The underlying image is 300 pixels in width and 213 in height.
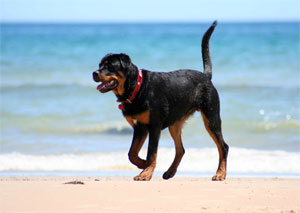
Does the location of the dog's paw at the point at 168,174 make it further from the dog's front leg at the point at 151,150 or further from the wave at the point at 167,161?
the wave at the point at 167,161

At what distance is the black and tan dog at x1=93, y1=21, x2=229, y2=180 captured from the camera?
6.68 meters

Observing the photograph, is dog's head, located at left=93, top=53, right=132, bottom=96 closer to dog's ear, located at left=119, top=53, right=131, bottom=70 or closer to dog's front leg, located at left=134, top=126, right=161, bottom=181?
dog's ear, located at left=119, top=53, right=131, bottom=70

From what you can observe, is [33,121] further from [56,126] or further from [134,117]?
[134,117]

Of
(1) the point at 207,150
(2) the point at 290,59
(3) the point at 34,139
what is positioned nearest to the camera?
(1) the point at 207,150

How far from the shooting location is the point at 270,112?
13414 millimetres

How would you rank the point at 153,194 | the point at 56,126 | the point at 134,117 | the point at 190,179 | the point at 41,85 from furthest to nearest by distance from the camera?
the point at 41,85, the point at 56,126, the point at 190,179, the point at 134,117, the point at 153,194

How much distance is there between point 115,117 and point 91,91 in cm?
382

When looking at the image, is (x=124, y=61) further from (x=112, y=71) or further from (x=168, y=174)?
(x=168, y=174)

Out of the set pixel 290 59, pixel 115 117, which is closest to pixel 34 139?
pixel 115 117

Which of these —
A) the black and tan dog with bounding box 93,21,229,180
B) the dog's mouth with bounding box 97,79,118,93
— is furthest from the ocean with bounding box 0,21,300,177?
the dog's mouth with bounding box 97,79,118,93

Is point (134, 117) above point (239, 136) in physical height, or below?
above

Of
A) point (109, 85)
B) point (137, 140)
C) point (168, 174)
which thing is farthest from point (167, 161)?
point (109, 85)

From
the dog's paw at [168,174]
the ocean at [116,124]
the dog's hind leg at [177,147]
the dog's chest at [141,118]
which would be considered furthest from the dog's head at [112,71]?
the ocean at [116,124]

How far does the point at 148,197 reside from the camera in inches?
229
